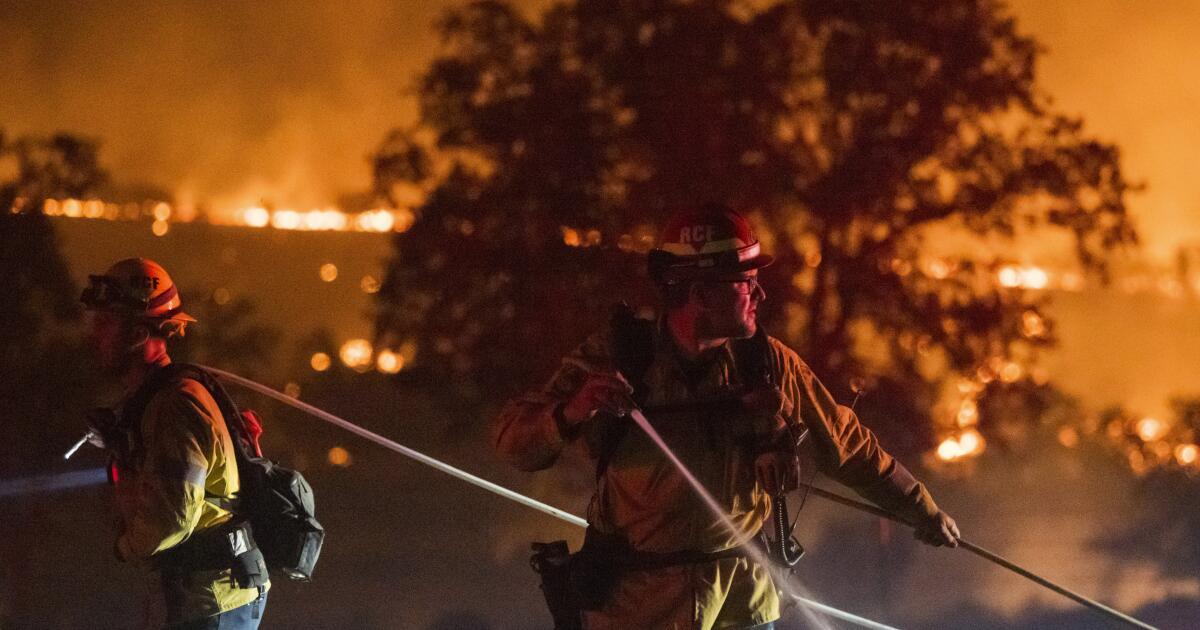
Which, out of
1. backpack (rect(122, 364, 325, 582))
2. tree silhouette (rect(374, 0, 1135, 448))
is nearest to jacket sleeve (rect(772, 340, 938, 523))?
backpack (rect(122, 364, 325, 582))

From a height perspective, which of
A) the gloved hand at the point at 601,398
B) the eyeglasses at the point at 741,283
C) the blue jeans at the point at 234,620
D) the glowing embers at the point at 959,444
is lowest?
the blue jeans at the point at 234,620

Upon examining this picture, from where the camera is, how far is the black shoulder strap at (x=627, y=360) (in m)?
3.53

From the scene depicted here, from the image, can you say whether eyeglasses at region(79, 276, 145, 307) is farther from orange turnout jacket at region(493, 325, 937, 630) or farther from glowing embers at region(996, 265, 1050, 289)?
glowing embers at region(996, 265, 1050, 289)

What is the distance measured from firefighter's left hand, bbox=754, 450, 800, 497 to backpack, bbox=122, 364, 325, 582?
1443mm

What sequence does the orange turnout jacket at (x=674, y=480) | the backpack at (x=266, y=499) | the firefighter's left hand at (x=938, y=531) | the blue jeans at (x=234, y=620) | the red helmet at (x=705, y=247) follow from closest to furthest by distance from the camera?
the orange turnout jacket at (x=674, y=480), the red helmet at (x=705, y=247), the blue jeans at (x=234, y=620), the firefighter's left hand at (x=938, y=531), the backpack at (x=266, y=499)

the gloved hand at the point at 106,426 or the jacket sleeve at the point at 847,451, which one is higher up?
the jacket sleeve at the point at 847,451

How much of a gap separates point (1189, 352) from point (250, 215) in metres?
19.9

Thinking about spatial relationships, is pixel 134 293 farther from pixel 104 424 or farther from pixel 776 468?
pixel 776 468

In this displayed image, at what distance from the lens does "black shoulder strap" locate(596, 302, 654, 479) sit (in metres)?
3.53

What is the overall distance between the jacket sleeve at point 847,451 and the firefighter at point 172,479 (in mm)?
1682

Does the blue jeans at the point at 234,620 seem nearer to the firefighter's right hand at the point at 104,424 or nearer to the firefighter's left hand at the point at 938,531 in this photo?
the firefighter's right hand at the point at 104,424

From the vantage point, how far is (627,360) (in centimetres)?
354

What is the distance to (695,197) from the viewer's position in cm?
899

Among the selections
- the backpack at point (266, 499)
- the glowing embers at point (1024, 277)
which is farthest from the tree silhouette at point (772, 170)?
the backpack at point (266, 499)
